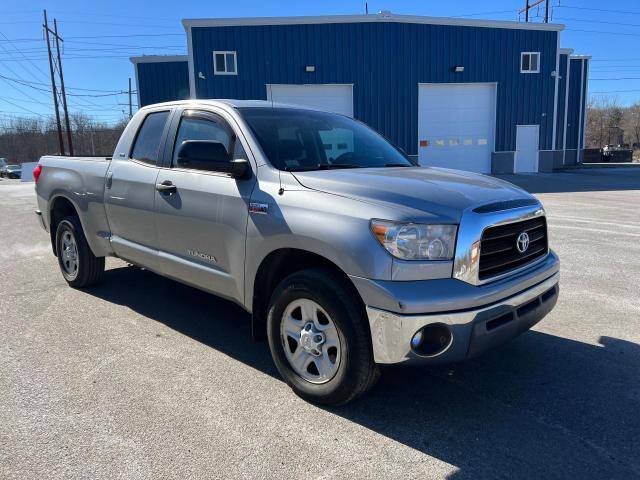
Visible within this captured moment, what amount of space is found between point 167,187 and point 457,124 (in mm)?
22550

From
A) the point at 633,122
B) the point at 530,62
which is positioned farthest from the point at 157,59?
the point at 633,122

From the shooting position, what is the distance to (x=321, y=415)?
3107 millimetres

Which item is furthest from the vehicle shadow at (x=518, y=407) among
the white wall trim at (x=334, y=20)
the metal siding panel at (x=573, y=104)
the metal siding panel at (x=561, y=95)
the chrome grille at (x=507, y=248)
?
the metal siding panel at (x=573, y=104)

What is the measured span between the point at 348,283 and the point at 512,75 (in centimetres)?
2516

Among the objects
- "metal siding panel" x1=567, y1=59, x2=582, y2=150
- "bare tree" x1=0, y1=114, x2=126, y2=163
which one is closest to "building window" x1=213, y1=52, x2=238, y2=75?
"metal siding panel" x1=567, y1=59, x2=582, y2=150

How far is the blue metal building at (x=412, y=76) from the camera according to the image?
2253 centimetres

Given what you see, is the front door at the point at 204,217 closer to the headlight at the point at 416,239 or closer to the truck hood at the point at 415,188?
the truck hood at the point at 415,188

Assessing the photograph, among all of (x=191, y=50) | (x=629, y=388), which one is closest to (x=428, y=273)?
(x=629, y=388)

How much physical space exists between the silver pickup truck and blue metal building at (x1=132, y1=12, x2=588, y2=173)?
18.5 m

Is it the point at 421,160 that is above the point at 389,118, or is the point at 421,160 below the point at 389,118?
below

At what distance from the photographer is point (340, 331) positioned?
293cm

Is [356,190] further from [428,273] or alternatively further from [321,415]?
[321,415]

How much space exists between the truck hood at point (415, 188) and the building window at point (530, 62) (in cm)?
2439

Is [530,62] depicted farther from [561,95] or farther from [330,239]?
[330,239]
